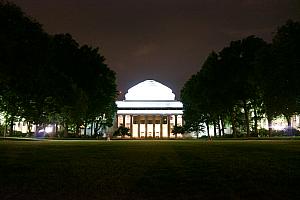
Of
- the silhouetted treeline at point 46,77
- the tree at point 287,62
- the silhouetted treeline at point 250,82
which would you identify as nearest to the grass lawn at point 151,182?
the silhouetted treeline at point 46,77

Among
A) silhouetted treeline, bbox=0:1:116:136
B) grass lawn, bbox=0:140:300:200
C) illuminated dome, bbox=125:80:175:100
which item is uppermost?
illuminated dome, bbox=125:80:175:100

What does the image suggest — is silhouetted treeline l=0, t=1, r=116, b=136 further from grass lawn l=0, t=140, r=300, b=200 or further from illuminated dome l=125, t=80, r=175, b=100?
illuminated dome l=125, t=80, r=175, b=100

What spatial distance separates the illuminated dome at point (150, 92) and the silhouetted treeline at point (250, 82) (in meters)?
57.0

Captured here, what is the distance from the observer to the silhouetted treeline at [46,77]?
38.2m

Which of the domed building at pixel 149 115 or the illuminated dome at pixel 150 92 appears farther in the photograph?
the illuminated dome at pixel 150 92

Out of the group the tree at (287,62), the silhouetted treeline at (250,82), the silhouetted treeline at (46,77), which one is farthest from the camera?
the silhouetted treeline at (250,82)

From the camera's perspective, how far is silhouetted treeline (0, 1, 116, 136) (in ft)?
125

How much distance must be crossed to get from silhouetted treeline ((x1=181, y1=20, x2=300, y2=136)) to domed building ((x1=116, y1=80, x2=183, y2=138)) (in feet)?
163

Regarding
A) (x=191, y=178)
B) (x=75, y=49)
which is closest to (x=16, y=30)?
(x=191, y=178)

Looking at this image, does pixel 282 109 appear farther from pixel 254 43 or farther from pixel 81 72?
pixel 81 72

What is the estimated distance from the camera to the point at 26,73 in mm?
40719

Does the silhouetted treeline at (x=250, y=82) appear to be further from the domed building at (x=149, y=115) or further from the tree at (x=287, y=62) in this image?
the domed building at (x=149, y=115)

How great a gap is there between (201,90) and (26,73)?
45.5 metres

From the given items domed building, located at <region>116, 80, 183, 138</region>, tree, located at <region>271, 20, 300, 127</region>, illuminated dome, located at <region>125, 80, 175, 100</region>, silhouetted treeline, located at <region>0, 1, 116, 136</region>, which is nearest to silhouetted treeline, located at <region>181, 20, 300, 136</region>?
tree, located at <region>271, 20, 300, 127</region>
